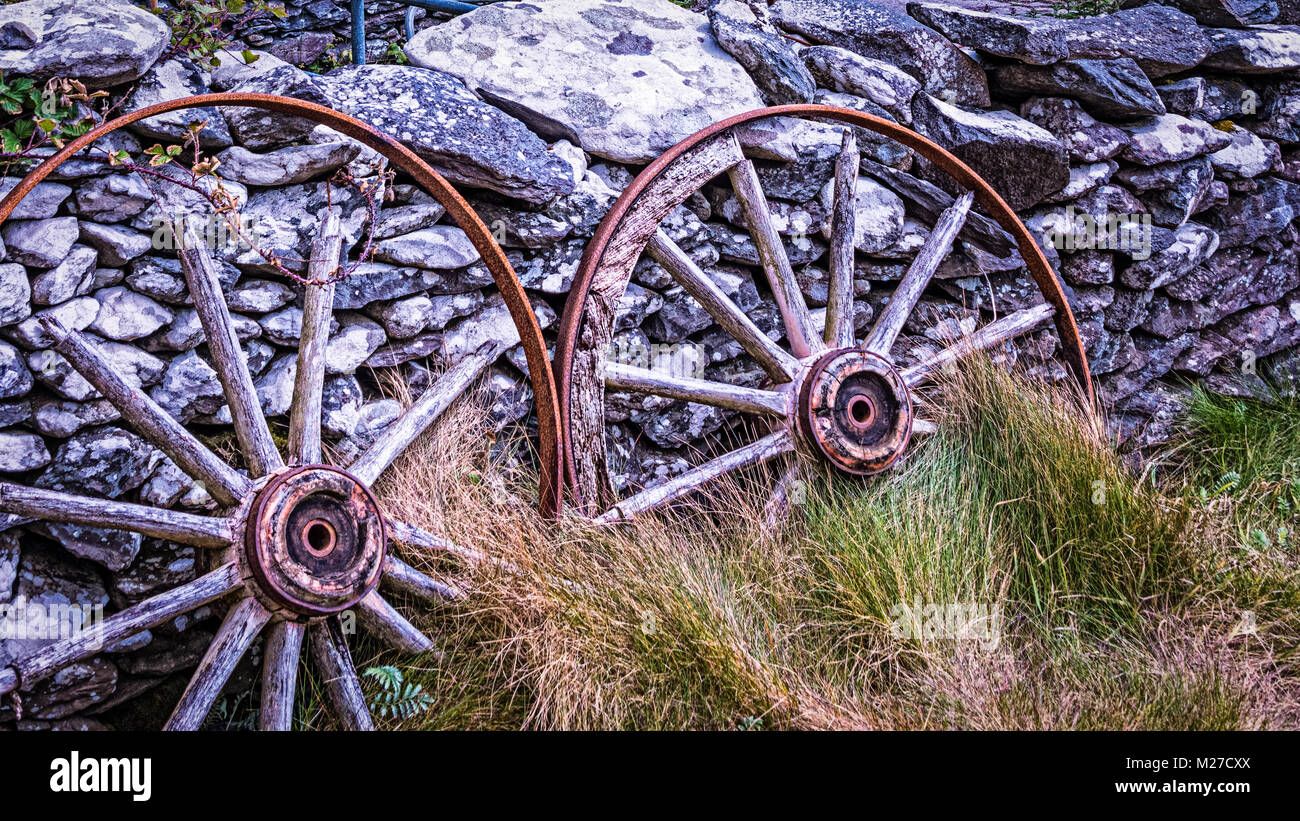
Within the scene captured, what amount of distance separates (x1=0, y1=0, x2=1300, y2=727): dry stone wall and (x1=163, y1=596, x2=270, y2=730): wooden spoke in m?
0.35

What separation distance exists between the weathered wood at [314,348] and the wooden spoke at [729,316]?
942mm

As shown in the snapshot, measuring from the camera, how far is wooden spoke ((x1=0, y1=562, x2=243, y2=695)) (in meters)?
2.04

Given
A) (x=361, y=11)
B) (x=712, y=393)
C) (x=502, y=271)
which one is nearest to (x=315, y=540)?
(x=502, y=271)

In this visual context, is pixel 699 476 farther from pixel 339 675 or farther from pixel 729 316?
pixel 339 675

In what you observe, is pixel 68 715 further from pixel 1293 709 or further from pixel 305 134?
pixel 1293 709

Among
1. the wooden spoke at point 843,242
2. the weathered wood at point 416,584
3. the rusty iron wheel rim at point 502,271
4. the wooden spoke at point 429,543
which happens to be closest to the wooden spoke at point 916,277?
the wooden spoke at point 843,242

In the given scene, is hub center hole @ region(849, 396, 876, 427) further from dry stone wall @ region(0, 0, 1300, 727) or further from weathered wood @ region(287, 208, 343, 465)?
weathered wood @ region(287, 208, 343, 465)

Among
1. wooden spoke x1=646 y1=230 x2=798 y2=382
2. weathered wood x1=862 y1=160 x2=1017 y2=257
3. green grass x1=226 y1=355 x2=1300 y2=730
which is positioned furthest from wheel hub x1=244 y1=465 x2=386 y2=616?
weathered wood x1=862 y1=160 x2=1017 y2=257

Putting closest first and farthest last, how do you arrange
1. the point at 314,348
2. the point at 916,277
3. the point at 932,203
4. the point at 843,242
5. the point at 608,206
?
the point at 314,348 → the point at 608,206 → the point at 843,242 → the point at 916,277 → the point at 932,203

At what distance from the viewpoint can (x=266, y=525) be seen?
2.25m

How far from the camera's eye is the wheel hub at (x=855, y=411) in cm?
293

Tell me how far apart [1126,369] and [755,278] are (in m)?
1.79

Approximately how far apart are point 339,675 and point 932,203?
262 cm

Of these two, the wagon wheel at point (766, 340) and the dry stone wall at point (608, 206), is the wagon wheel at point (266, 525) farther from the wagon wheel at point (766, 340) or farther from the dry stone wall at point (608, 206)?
the wagon wheel at point (766, 340)
